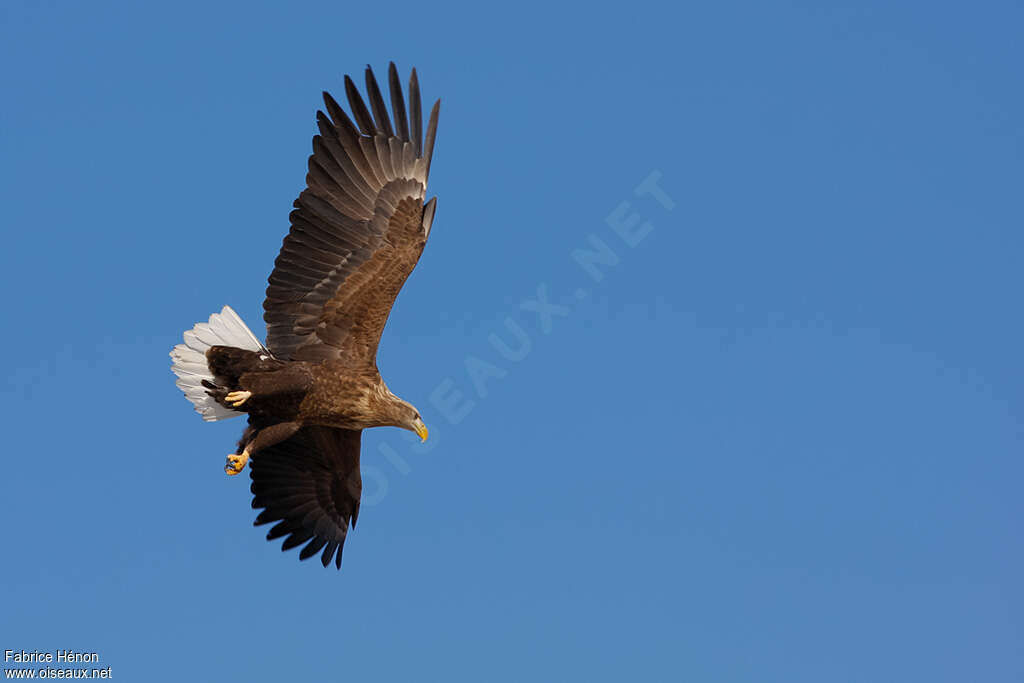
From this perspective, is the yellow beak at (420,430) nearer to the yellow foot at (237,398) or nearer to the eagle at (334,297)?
the eagle at (334,297)

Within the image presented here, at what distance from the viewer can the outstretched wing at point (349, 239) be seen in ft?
35.7

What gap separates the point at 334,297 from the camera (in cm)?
1090

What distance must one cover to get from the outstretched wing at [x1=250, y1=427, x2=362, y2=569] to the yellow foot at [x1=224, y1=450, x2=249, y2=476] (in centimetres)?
137

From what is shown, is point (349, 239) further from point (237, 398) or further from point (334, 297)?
point (237, 398)

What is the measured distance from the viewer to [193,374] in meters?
11.1

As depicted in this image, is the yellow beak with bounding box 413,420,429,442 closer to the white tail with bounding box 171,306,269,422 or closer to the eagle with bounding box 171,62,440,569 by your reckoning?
the eagle with bounding box 171,62,440,569

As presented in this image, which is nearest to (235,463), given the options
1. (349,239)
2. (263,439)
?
(263,439)

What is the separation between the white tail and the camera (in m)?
11.0

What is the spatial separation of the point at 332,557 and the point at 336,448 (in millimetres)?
997

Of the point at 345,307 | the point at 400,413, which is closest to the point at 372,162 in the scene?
the point at 345,307

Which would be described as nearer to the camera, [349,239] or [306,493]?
[349,239]

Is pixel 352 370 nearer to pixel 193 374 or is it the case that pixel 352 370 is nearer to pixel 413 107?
pixel 193 374

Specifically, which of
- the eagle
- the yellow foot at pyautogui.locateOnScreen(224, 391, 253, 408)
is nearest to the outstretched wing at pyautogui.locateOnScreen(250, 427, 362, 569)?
the eagle

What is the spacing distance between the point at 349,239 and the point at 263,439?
1742 mm
